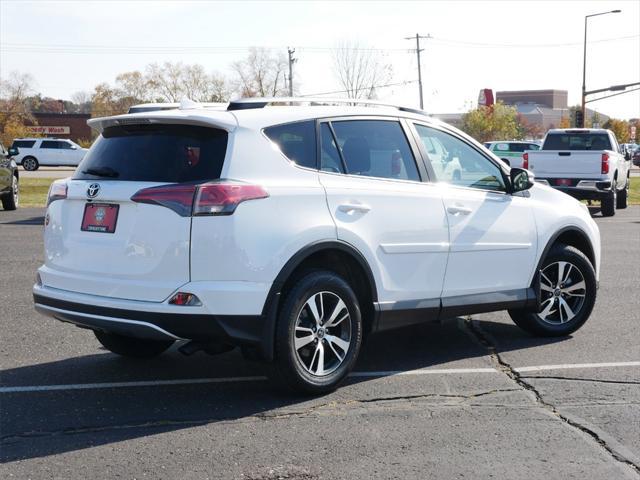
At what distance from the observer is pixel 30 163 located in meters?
49.6

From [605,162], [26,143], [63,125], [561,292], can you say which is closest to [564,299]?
[561,292]

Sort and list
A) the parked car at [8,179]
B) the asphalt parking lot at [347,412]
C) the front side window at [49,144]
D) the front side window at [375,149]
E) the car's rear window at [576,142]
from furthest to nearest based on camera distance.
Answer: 1. the front side window at [49,144]
2. the car's rear window at [576,142]
3. the parked car at [8,179]
4. the front side window at [375,149]
5. the asphalt parking lot at [347,412]

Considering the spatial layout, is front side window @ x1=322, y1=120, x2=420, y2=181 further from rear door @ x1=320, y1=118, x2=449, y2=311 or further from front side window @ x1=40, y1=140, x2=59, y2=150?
front side window @ x1=40, y1=140, x2=59, y2=150

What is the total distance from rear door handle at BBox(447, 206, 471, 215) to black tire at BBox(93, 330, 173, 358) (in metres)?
2.21

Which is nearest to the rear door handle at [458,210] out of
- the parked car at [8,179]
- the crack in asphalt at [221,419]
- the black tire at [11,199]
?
the crack in asphalt at [221,419]

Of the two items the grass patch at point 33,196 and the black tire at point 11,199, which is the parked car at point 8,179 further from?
the grass patch at point 33,196

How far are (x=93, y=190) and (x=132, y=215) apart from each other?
38cm

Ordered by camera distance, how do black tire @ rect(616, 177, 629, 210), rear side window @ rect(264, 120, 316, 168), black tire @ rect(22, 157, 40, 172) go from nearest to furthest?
1. rear side window @ rect(264, 120, 316, 168)
2. black tire @ rect(616, 177, 629, 210)
3. black tire @ rect(22, 157, 40, 172)

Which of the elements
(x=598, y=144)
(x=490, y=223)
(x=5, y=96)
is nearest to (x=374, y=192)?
(x=490, y=223)

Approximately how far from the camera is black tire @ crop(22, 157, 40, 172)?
4947 cm

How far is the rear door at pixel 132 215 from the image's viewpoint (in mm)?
5137

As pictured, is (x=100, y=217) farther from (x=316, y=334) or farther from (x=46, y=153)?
(x=46, y=153)

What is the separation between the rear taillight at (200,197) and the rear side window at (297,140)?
0.53 meters

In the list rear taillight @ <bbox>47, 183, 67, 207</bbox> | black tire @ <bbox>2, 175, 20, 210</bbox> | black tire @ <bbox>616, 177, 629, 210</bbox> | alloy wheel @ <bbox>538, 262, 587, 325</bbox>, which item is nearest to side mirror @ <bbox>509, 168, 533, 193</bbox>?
alloy wheel @ <bbox>538, 262, 587, 325</bbox>
